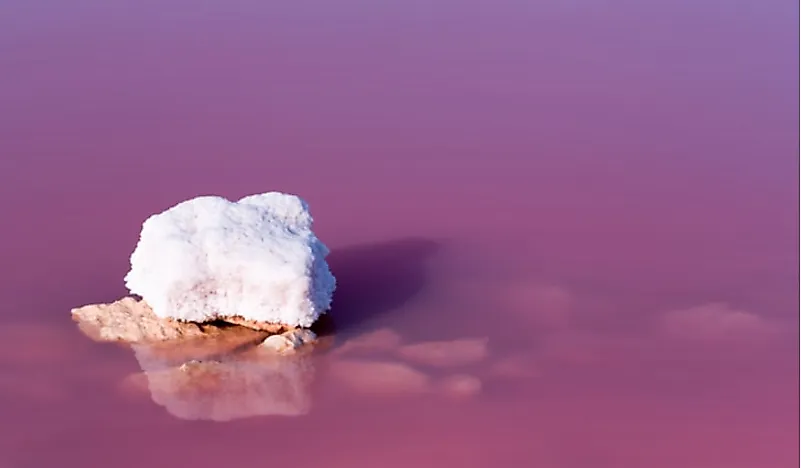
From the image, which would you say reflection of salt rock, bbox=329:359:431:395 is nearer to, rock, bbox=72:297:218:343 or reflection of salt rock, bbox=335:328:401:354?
reflection of salt rock, bbox=335:328:401:354

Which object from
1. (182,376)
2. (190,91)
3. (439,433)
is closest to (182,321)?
(182,376)

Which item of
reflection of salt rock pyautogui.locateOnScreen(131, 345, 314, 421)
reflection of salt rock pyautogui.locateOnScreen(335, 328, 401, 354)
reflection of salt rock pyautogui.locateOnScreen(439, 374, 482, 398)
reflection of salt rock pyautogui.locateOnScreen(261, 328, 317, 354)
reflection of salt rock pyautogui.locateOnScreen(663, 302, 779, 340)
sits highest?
reflection of salt rock pyautogui.locateOnScreen(663, 302, 779, 340)

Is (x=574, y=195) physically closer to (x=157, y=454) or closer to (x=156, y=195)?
(x=156, y=195)

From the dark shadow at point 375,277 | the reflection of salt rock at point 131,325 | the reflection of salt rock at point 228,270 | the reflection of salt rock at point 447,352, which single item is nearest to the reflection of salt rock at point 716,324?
the reflection of salt rock at point 447,352

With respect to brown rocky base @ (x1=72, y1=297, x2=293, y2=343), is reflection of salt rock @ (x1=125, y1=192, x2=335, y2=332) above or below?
above

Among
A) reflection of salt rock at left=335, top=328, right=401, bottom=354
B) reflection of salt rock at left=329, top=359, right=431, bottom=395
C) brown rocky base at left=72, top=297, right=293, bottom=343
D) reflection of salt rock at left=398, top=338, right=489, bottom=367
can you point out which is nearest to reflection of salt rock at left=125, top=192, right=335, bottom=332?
brown rocky base at left=72, top=297, right=293, bottom=343

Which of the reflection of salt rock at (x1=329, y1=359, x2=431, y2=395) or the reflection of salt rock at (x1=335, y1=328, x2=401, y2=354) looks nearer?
the reflection of salt rock at (x1=329, y1=359, x2=431, y2=395)

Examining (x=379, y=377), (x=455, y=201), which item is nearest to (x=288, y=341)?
(x=379, y=377)

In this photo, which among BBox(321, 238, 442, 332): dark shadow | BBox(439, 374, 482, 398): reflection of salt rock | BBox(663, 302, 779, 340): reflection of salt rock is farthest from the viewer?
BBox(321, 238, 442, 332): dark shadow
